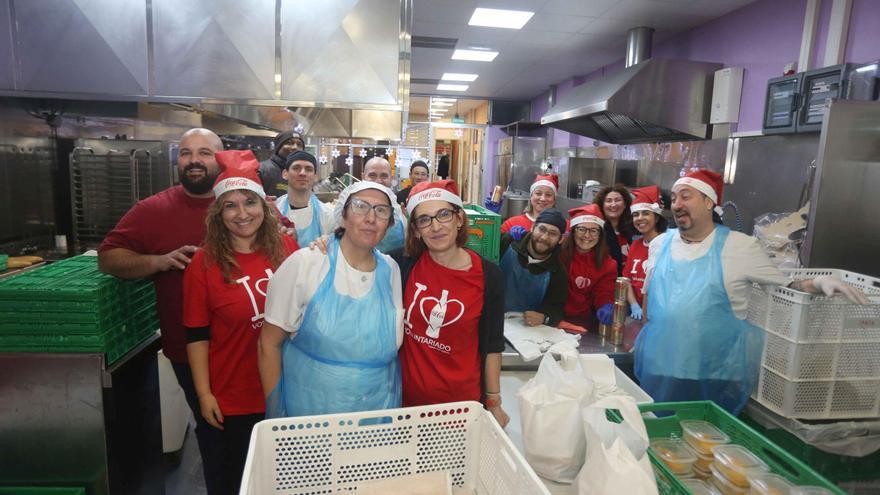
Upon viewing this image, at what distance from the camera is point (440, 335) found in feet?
5.10

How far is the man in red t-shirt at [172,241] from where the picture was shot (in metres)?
1.78

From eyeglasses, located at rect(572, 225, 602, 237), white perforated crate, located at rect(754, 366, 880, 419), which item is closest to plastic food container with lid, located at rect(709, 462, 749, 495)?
white perforated crate, located at rect(754, 366, 880, 419)

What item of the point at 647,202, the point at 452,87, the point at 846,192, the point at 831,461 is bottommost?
the point at 831,461

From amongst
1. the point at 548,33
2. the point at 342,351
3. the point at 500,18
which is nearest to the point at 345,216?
the point at 342,351

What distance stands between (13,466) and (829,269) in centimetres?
363

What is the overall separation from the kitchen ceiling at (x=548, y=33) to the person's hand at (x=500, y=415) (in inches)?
147

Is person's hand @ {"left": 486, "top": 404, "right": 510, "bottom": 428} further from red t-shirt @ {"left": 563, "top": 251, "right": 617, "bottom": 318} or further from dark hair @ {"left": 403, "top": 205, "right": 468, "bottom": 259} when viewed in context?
red t-shirt @ {"left": 563, "top": 251, "right": 617, "bottom": 318}

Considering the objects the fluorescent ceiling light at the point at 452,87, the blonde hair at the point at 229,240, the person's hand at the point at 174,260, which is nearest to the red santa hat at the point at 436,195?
the blonde hair at the point at 229,240

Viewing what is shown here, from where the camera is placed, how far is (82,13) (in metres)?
2.75

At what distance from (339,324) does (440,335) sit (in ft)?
1.07

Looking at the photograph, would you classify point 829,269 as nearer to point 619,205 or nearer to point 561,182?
point 619,205

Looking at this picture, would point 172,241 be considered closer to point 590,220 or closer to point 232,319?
point 232,319

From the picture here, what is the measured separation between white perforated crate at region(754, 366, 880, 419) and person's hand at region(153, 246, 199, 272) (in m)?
2.27

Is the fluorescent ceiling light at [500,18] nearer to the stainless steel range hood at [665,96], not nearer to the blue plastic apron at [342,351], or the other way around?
the stainless steel range hood at [665,96]
